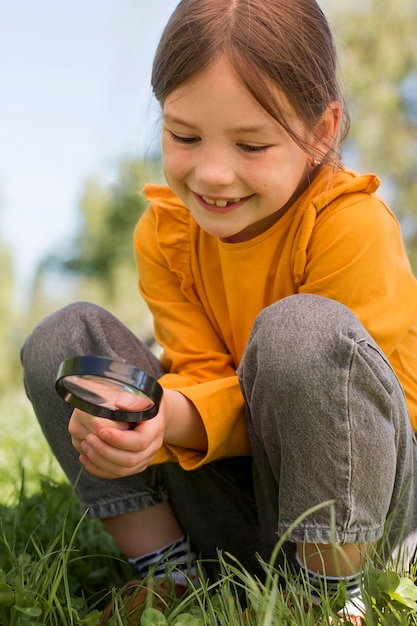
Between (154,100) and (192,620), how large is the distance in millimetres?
1062

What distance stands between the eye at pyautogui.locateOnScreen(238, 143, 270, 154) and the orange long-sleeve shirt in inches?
6.8

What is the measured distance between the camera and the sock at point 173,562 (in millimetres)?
1568

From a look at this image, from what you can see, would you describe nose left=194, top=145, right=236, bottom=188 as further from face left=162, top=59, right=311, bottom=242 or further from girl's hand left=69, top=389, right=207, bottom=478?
girl's hand left=69, top=389, right=207, bottom=478

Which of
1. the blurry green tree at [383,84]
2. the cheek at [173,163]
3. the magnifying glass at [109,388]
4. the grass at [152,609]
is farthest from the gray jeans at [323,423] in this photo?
the blurry green tree at [383,84]

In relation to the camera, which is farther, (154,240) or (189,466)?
(154,240)

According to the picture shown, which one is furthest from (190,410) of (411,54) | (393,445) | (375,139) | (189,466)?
(411,54)

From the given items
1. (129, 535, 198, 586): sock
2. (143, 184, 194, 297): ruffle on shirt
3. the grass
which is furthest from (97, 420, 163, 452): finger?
(143, 184, 194, 297): ruffle on shirt

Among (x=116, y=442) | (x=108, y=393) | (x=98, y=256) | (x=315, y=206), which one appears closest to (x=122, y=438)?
(x=116, y=442)

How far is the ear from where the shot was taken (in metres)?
1.64

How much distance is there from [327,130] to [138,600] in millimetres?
951

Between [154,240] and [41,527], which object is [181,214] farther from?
[41,527]

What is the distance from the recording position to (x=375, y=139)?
13.8 metres

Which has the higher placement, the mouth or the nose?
the nose

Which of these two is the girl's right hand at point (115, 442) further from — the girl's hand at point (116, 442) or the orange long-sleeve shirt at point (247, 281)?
the orange long-sleeve shirt at point (247, 281)
